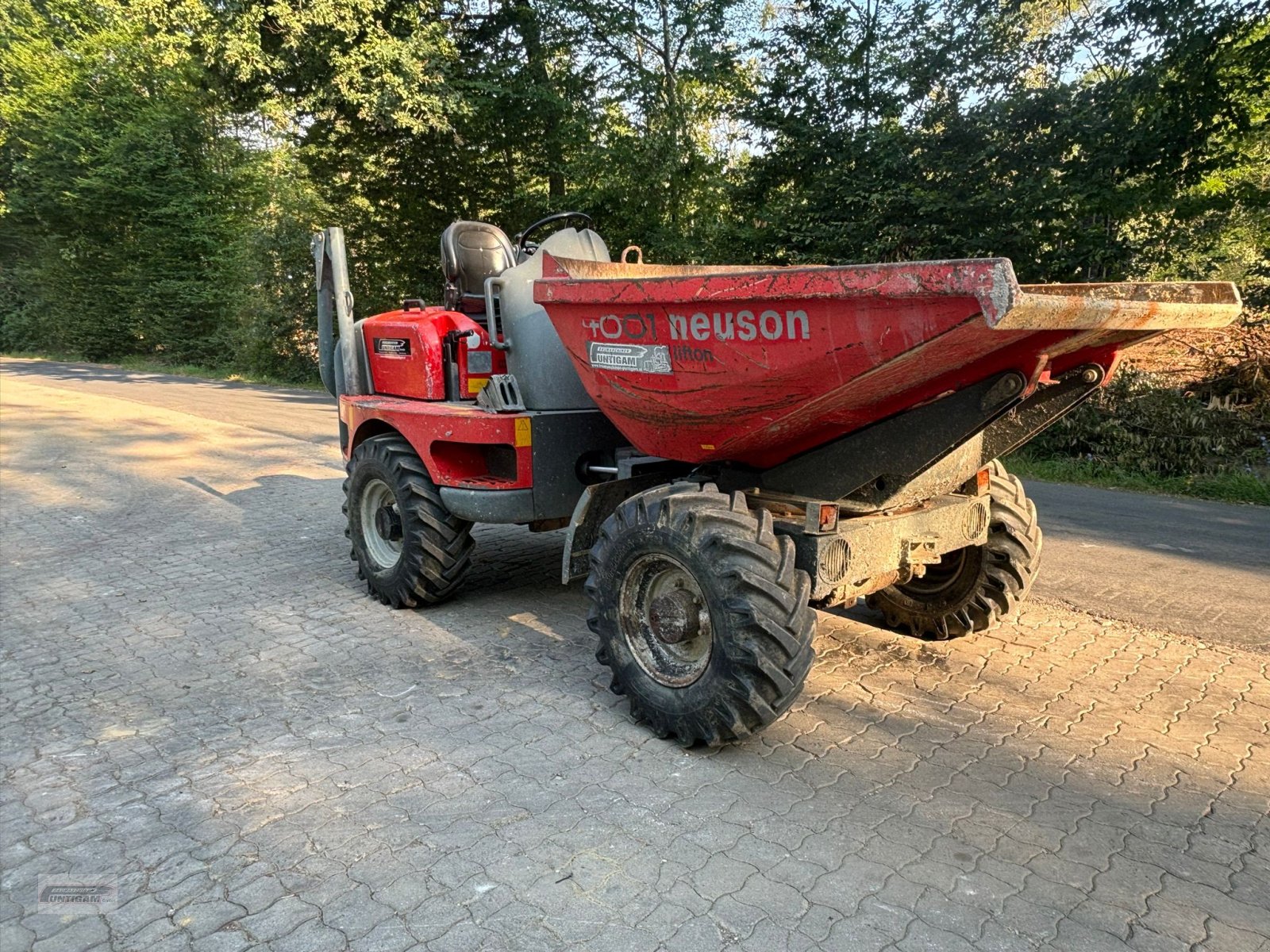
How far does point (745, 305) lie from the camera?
3035 millimetres

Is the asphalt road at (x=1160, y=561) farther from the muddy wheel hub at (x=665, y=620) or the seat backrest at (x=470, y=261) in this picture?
the seat backrest at (x=470, y=261)

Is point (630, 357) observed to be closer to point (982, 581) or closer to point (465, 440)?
point (465, 440)

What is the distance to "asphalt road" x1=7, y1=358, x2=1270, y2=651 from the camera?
16.8 ft

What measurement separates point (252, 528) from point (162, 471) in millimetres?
3311

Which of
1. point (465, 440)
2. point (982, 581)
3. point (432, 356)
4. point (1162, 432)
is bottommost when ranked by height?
point (982, 581)

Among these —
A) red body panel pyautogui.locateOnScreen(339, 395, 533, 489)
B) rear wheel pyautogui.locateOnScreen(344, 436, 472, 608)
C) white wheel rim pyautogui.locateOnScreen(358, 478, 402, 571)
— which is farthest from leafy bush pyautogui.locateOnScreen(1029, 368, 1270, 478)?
white wheel rim pyautogui.locateOnScreen(358, 478, 402, 571)

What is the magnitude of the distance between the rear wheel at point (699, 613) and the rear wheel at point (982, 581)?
4.65ft

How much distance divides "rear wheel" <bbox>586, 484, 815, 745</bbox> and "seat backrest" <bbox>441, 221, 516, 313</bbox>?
2.42 meters

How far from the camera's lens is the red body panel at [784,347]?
2650 mm

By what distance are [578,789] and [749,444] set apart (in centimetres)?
145

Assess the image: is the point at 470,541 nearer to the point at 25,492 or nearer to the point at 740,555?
the point at 740,555

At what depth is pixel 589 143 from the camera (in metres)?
16.5

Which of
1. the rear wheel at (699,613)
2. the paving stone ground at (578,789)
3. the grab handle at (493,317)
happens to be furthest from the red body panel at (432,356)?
the rear wheel at (699,613)

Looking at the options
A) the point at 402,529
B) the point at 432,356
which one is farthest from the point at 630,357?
the point at 402,529
